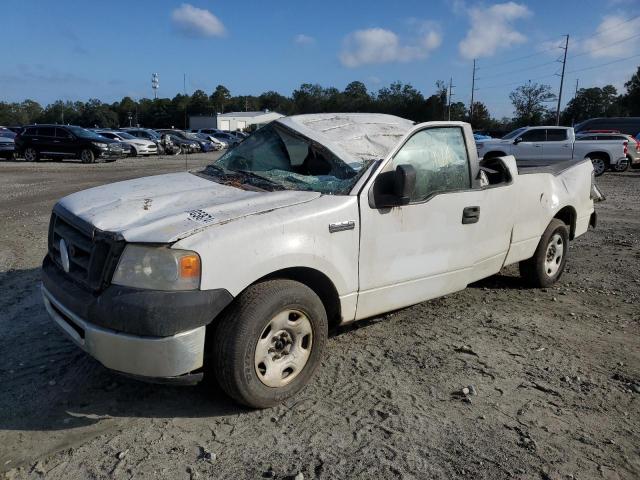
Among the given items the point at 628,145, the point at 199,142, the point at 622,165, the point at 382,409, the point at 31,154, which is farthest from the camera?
the point at 199,142

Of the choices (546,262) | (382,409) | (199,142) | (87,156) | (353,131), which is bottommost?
(382,409)

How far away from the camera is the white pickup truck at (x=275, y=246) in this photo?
2811 mm

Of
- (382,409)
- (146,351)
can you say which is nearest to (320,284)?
(382,409)

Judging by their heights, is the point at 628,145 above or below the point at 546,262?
above

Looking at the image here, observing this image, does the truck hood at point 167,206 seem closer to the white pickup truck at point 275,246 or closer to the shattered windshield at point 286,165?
the white pickup truck at point 275,246

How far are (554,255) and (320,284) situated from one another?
340 centimetres

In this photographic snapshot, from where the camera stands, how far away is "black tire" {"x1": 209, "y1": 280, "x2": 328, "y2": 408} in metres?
2.92

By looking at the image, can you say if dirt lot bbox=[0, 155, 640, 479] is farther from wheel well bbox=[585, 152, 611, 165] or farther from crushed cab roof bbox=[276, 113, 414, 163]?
wheel well bbox=[585, 152, 611, 165]

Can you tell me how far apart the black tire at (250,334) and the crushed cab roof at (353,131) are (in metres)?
1.26

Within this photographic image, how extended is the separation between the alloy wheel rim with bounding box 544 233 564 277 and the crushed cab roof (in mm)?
2275

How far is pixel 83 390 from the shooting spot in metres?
3.41

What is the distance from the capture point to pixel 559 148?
61.1 feet

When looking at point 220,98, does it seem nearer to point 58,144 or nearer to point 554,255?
point 58,144

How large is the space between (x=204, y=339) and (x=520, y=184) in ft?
11.3
